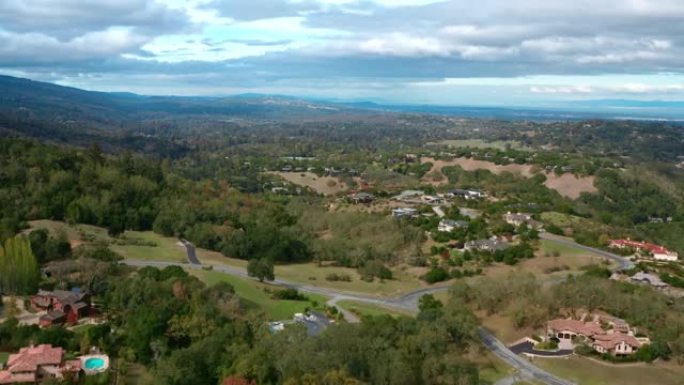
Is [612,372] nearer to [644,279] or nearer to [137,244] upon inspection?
[644,279]

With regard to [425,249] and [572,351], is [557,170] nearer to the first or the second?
[425,249]

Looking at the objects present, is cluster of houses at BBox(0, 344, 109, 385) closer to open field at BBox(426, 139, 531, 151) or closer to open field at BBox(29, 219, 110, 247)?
open field at BBox(29, 219, 110, 247)

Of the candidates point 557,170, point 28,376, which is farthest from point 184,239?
point 557,170

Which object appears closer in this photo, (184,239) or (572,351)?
(572,351)

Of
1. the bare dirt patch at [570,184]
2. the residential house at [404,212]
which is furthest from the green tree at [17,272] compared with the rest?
the bare dirt patch at [570,184]

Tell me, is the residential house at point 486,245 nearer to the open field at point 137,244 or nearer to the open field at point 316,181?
the open field at point 137,244

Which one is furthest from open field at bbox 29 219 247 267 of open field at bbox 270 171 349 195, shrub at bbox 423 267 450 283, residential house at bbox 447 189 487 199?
open field at bbox 270 171 349 195
